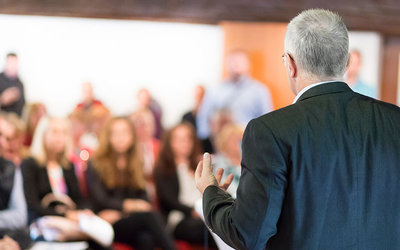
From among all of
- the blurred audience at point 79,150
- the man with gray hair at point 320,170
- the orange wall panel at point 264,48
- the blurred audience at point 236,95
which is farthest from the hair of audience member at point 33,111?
the man with gray hair at point 320,170

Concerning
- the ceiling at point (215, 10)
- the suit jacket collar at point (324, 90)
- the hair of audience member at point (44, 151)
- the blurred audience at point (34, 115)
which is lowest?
the hair of audience member at point (44, 151)

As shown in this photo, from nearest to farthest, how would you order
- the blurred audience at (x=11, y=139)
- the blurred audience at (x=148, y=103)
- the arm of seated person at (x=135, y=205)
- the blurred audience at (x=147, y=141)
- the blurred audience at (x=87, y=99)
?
the blurred audience at (x=11, y=139), the arm of seated person at (x=135, y=205), the blurred audience at (x=147, y=141), the blurred audience at (x=87, y=99), the blurred audience at (x=148, y=103)

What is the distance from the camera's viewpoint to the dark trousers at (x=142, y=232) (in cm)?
414

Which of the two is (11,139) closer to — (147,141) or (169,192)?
(169,192)

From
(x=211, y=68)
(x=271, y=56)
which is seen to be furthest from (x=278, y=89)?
(x=211, y=68)

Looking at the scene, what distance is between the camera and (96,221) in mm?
3861

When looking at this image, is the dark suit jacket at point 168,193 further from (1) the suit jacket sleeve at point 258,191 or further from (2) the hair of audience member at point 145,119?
(1) the suit jacket sleeve at point 258,191

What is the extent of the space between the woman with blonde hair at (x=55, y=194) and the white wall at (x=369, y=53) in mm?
2858

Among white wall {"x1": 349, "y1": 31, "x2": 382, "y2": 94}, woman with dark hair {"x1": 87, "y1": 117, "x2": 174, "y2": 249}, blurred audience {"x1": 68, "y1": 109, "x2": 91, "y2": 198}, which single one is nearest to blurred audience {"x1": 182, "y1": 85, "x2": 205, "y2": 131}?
blurred audience {"x1": 68, "y1": 109, "x2": 91, "y2": 198}

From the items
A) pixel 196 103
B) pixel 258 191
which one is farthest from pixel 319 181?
pixel 196 103

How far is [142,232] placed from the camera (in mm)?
4184

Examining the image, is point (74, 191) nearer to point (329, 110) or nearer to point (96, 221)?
point (96, 221)

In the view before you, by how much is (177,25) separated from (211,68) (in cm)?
50

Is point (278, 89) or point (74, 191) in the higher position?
point (278, 89)
